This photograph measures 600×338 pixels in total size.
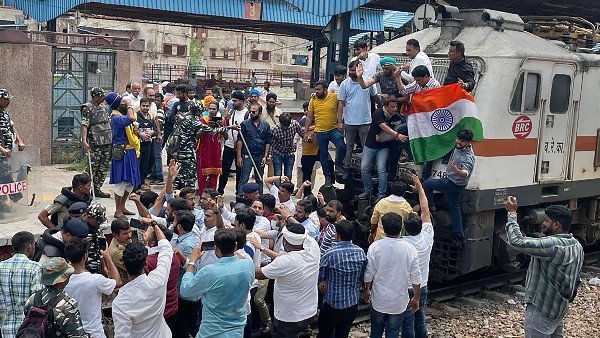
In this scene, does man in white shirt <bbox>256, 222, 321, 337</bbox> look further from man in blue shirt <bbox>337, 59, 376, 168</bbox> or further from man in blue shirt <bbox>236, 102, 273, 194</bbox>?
man in blue shirt <bbox>236, 102, 273, 194</bbox>

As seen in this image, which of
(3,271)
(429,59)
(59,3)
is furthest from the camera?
(59,3)

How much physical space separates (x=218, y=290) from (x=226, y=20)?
2399 centimetres

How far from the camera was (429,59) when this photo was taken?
10.1 metres

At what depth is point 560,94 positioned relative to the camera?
10.2 metres

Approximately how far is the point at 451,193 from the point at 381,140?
1.19m

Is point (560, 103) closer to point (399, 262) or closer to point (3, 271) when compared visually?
point (399, 262)

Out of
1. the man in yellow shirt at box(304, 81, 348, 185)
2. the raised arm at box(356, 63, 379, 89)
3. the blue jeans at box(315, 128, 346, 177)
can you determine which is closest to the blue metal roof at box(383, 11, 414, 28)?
the man in yellow shirt at box(304, 81, 348, 185)

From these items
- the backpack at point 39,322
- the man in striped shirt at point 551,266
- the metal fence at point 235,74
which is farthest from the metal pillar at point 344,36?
the metal fence at point 235,74

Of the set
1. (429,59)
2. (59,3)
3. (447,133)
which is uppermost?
(59,3)

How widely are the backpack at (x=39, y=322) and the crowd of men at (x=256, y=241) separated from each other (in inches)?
0.4

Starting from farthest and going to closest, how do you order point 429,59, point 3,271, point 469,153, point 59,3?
1. point 59,3
2. point 429,59
3. point 469,153
4. point 3,271

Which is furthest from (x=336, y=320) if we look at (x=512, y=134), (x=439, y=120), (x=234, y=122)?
(x=234, y=122)

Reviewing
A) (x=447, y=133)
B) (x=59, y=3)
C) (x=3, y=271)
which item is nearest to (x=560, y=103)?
(x=447, y=133)

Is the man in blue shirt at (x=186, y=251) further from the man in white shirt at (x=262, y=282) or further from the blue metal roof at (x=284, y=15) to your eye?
the blue metal roof at (x=284, y=15)
